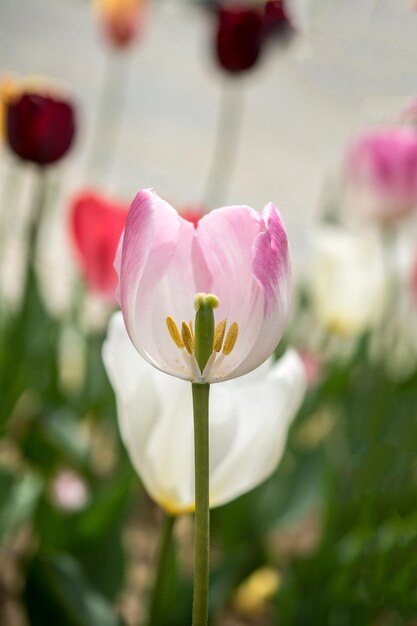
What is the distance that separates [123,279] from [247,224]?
0.04 metres

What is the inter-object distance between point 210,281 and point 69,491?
0.53 m

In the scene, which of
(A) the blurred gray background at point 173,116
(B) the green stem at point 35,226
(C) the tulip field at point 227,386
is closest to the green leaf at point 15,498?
(C) the tulip field at point 227,386

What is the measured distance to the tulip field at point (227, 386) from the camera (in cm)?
31

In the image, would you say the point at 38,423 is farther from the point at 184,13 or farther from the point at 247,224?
the point at 184,13

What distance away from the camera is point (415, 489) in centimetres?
75

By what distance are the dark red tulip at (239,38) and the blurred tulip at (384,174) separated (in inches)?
4.9

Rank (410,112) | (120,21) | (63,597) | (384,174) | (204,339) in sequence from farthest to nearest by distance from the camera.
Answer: (120,21) < (384,174) < (63,597) < (410,112) < (204,339)

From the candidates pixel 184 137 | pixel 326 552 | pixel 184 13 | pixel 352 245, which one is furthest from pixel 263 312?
pixel 184 13

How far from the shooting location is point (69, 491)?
0.82 metres

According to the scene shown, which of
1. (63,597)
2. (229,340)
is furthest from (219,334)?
(63,597)

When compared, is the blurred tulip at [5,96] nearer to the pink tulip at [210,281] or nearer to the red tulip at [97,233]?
the red tulip at [97,233]

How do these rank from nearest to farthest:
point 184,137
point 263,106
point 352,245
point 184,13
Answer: point 352,245 < point 184,137 < point 263,106 < point 184,13

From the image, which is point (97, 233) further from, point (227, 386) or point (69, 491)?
point (227, 386)

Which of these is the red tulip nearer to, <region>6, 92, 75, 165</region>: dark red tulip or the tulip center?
<region>6, 92, 75, 165</region>: dark red tulip
